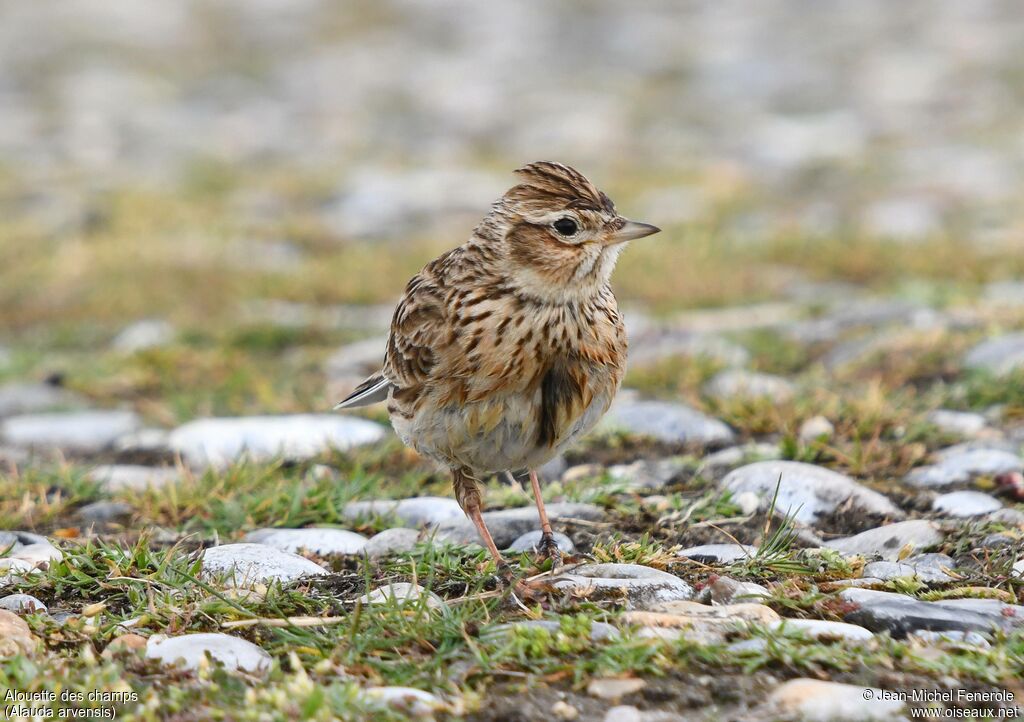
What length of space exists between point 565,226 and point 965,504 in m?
1.88

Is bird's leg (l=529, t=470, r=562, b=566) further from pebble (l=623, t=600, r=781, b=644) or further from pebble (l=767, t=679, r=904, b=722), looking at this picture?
pebble (l=767, t=679, r=904, b=722)

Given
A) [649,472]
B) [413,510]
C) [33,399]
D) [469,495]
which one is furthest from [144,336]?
[469,495]

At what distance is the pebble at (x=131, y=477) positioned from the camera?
5.69 m

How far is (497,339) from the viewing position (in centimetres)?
448

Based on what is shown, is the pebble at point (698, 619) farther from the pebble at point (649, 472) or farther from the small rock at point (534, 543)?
the pebble at point (649, 472)

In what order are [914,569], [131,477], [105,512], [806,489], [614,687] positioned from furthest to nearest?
[131,477] → [105,512] → [806,489] → [914,569] → [614,687]

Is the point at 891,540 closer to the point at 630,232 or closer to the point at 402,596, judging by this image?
the point at 630,232

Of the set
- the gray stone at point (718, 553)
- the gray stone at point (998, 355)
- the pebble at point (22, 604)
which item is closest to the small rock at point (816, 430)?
the gray stone at point (998, 355)

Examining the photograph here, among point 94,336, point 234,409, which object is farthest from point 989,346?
point 94,336

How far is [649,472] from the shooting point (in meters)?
5.73

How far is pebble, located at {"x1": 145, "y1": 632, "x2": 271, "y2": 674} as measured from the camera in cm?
350

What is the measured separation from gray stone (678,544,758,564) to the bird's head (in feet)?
3.17

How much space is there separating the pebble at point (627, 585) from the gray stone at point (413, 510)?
116cm

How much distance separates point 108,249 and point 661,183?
6.16m
